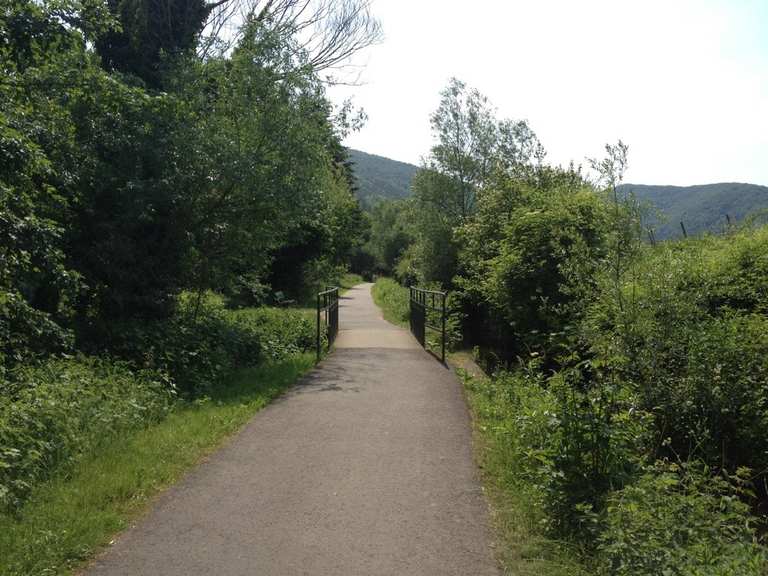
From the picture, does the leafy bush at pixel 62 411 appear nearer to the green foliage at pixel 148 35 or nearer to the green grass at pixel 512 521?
the green grass at pixel 512 521

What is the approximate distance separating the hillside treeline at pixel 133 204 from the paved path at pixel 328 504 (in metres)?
1.26

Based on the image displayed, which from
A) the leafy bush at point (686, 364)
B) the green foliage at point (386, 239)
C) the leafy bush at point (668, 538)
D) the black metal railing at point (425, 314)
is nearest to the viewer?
the leafy bush at point (668, 538)

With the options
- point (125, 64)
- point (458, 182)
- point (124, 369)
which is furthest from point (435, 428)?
point (458, 182)

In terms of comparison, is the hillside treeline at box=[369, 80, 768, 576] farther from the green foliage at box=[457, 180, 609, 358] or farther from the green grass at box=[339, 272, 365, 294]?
the green grass at box=[339, 272, 365, 294]

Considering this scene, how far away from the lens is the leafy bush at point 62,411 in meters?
5.52

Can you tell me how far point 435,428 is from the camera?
25.9 ft

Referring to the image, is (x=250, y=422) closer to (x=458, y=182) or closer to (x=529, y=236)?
(x=529, y=236)

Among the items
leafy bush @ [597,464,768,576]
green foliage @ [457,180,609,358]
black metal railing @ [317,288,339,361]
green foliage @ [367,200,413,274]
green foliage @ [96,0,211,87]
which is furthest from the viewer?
green foliage @ [367,200,413,274]

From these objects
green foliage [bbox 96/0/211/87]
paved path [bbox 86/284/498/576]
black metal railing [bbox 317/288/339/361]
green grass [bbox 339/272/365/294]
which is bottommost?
paved path [bbox 86/284/498/576]

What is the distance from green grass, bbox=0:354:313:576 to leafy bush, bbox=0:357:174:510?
0.17 meters

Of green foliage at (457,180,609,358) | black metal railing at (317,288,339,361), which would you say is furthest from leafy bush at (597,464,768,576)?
black metal railing at (317,288,339,361)

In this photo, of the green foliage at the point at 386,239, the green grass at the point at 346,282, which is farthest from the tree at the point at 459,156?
the green foliage at the point at 386,239

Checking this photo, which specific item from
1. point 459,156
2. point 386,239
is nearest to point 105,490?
point 459,156

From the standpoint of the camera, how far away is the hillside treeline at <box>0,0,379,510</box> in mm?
7039
